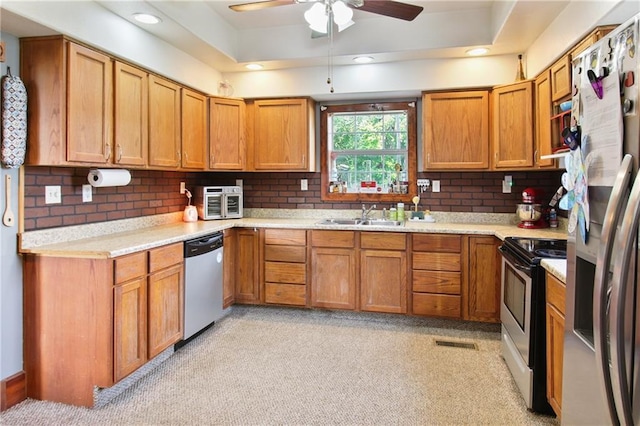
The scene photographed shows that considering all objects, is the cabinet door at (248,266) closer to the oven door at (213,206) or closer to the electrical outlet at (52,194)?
the oven door at (213,206)

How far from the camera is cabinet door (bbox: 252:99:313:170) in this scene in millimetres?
3959

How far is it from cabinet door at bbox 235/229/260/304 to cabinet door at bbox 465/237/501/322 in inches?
76.8

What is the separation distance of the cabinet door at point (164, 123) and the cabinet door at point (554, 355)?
9.33 feet

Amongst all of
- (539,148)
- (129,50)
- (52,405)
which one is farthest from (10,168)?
(539,148)

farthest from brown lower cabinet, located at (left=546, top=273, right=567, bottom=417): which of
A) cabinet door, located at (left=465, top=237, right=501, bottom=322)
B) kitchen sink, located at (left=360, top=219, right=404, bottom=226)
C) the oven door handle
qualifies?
kitchen sink, located at (left=360, top=219, right=404, bottom=226)

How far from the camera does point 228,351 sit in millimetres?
2986

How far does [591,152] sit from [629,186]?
0.28m

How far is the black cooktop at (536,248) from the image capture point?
2.18 metres

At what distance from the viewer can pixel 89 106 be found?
2.46m

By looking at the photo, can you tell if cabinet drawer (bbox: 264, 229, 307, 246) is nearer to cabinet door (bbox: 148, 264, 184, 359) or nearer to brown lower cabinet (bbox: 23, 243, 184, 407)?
cabinet door (bbox: 148, 264, 184, 359)

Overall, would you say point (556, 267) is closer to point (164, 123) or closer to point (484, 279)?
point (484, 279)

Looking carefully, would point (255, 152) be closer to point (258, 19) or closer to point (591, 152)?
point (258, 19)

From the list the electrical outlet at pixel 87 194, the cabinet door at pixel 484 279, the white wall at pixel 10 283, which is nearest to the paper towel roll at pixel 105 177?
the electrical outlet at pixel 87 194

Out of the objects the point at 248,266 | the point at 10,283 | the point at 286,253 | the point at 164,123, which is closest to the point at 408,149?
the point at 286,253
